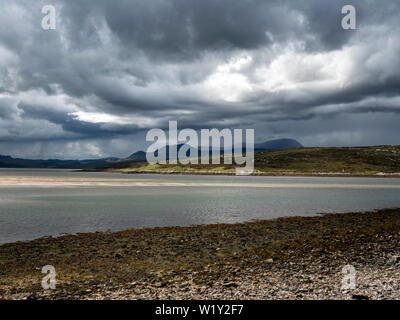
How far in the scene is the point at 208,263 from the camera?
1992 centimetres

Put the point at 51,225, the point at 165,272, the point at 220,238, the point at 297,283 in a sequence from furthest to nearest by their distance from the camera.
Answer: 1. the point at 51,225
2. the point at 220,238
3. the point at 165,272
4. the point at 297,283

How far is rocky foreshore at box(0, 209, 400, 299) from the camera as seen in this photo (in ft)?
46.4

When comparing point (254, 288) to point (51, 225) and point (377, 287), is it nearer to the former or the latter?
point (377, 287)

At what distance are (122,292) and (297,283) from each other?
824cm

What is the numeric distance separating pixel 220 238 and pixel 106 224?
14.6 meters

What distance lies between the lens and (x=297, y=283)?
14.8m

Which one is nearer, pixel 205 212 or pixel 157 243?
pixel 157 243

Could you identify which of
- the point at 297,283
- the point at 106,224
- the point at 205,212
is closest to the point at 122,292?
the point at 297,283

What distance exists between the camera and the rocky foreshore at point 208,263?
46.4 feet

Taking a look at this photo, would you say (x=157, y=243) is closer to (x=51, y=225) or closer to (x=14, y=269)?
(x=14, y=269)

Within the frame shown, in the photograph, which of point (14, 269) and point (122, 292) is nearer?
point (122, 292)
